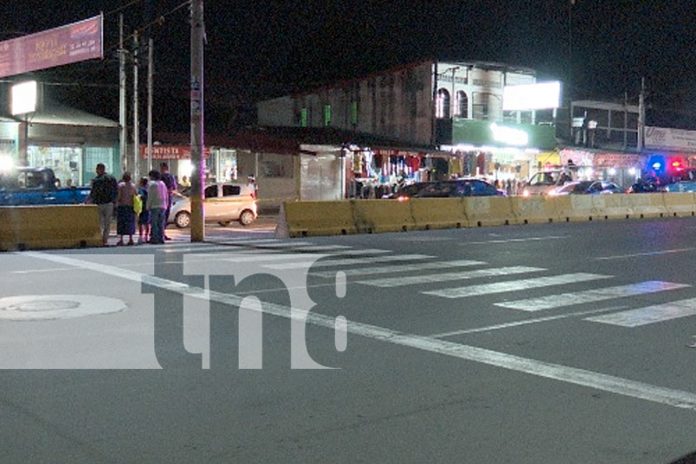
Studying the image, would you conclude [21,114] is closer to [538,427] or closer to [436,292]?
[436,292]

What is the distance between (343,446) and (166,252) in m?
12.3

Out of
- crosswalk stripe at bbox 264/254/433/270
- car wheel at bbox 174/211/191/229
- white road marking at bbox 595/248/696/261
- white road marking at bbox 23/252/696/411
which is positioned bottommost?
white road marking at bbox 23/252/696/411

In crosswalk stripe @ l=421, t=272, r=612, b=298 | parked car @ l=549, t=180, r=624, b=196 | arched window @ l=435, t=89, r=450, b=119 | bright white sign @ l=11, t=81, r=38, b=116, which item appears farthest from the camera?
arched window @ l=435, t=89, r=450, b=119

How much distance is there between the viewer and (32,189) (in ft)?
75.2

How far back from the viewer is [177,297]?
1102cm

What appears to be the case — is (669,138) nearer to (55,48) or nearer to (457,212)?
(457,212)

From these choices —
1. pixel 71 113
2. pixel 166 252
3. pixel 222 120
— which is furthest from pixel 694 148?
pixel 166 252

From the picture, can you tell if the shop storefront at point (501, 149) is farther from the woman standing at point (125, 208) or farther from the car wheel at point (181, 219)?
the woman standing at point (125, 208)

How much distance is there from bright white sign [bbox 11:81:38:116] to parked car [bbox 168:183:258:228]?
7.47 m

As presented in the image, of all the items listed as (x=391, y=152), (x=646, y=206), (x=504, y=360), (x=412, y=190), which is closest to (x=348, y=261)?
(x=504, y=360)

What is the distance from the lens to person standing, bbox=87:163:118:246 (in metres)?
18.8

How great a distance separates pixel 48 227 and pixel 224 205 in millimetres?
9186

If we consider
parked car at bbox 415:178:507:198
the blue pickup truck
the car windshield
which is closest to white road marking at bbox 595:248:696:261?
parked car at bbox 415:178:507:198

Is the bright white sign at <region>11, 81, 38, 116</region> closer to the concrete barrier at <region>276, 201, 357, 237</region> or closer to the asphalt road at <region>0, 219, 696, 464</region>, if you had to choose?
the concrete barrier at <region>276, 201, 357, 237</region>
